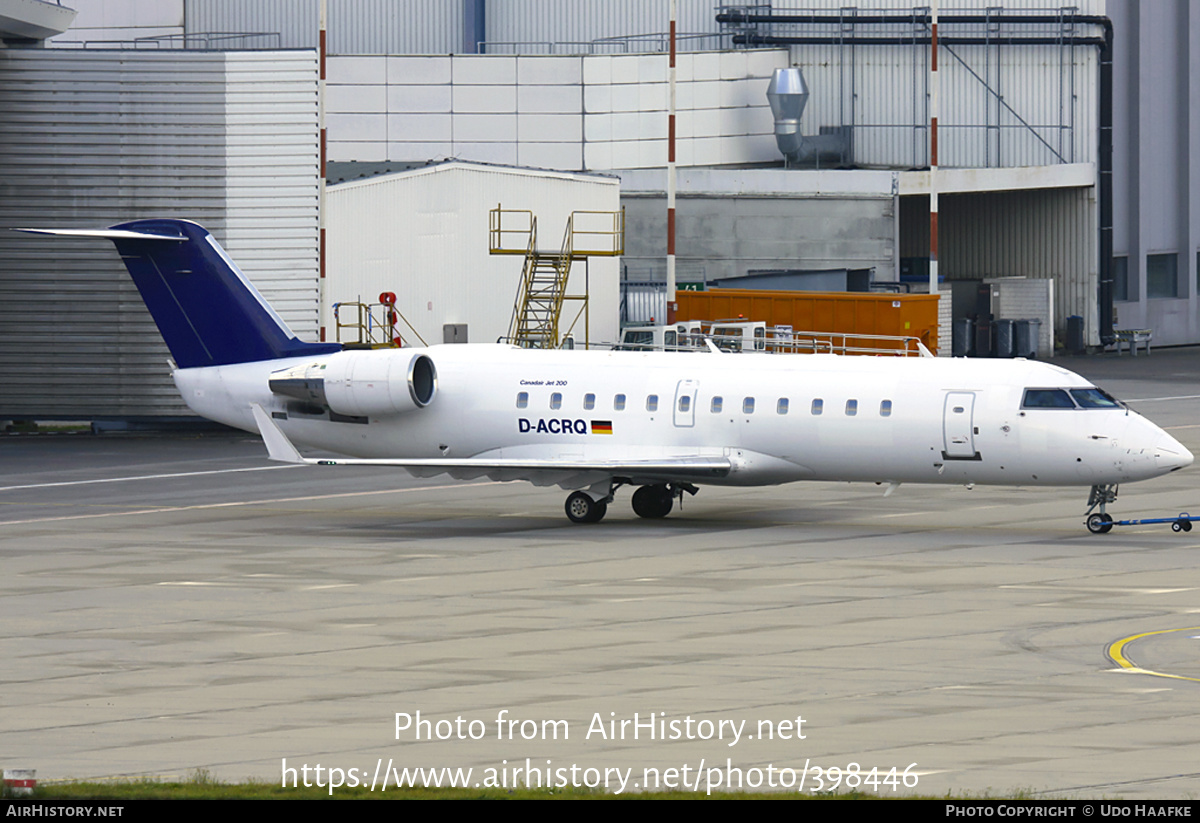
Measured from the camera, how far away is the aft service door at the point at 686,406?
3119 centimetres

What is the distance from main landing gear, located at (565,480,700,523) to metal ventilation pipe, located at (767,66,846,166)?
35.6 meters

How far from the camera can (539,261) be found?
5275cm

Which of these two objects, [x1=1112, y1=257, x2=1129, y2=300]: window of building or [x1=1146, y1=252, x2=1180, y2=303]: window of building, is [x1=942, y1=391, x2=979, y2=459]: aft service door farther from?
[x1=1146, y1=252, x2=1180, y2=303]: window of building

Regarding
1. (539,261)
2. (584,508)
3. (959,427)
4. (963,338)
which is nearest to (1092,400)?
(959,427)

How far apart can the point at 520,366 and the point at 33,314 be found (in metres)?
19.3

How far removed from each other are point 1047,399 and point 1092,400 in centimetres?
70

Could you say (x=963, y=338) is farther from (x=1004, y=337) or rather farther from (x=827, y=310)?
(x=827, y=310)

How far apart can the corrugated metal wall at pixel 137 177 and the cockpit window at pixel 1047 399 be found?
22.4 m

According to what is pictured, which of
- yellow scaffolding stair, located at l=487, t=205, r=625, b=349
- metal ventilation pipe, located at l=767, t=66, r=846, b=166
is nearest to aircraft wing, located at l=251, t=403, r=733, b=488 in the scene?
yellow scaffolding stair, located at l=487, t=205, r=625, b=349

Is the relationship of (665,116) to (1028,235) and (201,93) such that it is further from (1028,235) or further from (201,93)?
(201,93)

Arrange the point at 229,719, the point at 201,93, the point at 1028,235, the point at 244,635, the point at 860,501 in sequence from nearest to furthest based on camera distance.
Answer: the point at 229,719
the point at 244,635
the point at 860,501
the point at 201,93
the point at 1028,235

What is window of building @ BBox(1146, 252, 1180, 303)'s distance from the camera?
→ 75.3 meters

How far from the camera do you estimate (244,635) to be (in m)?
21.8
